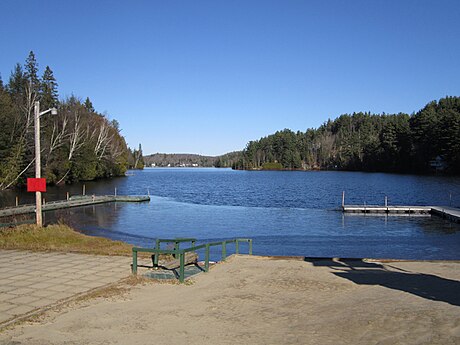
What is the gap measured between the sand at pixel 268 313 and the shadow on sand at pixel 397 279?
0.08ft

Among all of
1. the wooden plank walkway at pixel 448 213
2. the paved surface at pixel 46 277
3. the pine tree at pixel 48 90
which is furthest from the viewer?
the pine tree at pixel 48 90

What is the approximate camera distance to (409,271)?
1269 centimetres

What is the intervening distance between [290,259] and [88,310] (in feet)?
29.3

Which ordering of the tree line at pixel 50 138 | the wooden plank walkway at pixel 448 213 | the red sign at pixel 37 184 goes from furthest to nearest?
the tree line at pixel 50 138, the wooden plank walkway at pixel 448 213, the red sign at pixel 37 184

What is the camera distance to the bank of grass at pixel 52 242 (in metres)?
14.1

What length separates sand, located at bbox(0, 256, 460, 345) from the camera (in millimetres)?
6359

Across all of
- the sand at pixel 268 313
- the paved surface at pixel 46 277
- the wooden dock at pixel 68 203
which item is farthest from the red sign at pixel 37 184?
the wooden dock at pixel 68 203

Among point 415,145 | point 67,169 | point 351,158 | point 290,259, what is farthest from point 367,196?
point 351,158

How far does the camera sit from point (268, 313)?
7.83 metres

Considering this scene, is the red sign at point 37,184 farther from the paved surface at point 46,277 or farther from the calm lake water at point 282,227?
the calm lake water at point 282,227

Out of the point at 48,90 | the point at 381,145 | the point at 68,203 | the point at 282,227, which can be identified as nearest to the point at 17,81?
the point at 48,90

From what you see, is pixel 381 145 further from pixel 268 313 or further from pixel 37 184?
pixel 268 313

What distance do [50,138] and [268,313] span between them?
66813 mm

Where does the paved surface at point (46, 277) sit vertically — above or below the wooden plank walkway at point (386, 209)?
above
